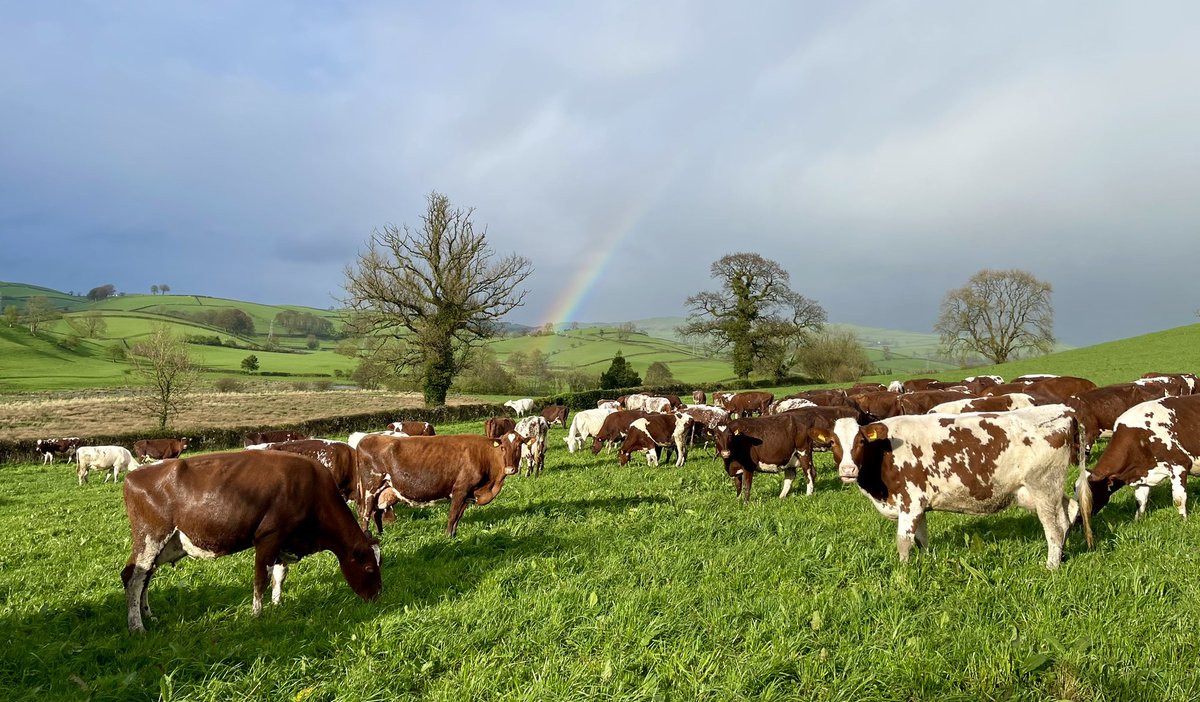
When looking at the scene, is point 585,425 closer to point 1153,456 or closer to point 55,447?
point 1153,456

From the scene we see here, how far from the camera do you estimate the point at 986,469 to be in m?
6.49

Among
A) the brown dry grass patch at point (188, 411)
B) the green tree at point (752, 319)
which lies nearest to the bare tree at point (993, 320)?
the green tree at point (752, 319)

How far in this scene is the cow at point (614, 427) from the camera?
19.4m

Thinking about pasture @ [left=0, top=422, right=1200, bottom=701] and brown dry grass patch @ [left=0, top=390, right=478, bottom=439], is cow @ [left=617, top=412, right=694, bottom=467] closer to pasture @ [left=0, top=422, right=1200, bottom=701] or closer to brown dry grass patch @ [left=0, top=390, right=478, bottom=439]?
pasture @ [left=0, top=422, right=1200, bottom=701]

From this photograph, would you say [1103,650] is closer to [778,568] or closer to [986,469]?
[986,469]

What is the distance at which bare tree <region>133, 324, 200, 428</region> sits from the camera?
34.2 meters

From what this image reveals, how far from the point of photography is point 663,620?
17.0 ft

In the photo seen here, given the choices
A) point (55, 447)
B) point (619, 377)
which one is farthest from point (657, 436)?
point (619, 377)

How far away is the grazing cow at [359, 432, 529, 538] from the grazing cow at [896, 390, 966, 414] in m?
14.1

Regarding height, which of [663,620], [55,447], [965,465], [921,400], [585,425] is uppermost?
[965,465]

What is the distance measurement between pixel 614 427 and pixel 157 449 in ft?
71.1

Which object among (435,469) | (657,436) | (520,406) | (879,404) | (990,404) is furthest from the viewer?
(520,406)

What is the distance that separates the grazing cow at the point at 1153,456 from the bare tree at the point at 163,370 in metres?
40.9

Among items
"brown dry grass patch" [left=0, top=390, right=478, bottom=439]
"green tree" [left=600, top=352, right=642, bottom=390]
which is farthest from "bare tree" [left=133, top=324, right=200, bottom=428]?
"green tree" [left=600, top=352, right=642, bottom=390]
